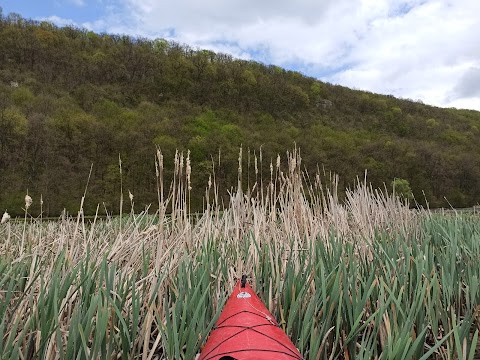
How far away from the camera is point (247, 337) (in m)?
1.56

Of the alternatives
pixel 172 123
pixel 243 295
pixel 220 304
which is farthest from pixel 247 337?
pixel 172 123

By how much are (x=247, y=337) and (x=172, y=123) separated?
23.9m

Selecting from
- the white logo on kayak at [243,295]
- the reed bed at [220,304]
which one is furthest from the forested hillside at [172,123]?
the white logo on kayak at [243,295]

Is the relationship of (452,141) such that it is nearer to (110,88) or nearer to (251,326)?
(110,88)

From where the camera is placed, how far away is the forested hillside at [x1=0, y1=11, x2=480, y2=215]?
1723 centimetres

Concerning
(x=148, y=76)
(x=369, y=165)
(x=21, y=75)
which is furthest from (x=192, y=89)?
(x=369, y=165)

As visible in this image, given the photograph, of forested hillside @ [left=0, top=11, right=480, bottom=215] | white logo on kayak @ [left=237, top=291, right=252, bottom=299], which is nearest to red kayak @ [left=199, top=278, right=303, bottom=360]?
white logo on kayak @ [left=237, top=291, right=252, bottom=299]

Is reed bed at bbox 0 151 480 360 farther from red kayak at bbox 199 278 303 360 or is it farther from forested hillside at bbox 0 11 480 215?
forested hillside at bbox 0 11 480 215

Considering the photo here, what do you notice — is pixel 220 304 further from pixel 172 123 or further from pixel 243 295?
pixel 172 123

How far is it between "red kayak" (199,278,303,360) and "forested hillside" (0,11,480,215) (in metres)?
12.2

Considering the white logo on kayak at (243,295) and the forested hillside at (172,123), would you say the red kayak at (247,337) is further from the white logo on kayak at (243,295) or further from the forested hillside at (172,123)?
the forested hillside at (172,123)

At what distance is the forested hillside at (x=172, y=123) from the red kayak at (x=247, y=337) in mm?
12176

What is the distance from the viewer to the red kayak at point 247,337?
57.9 inches

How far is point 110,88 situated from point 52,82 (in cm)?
385
